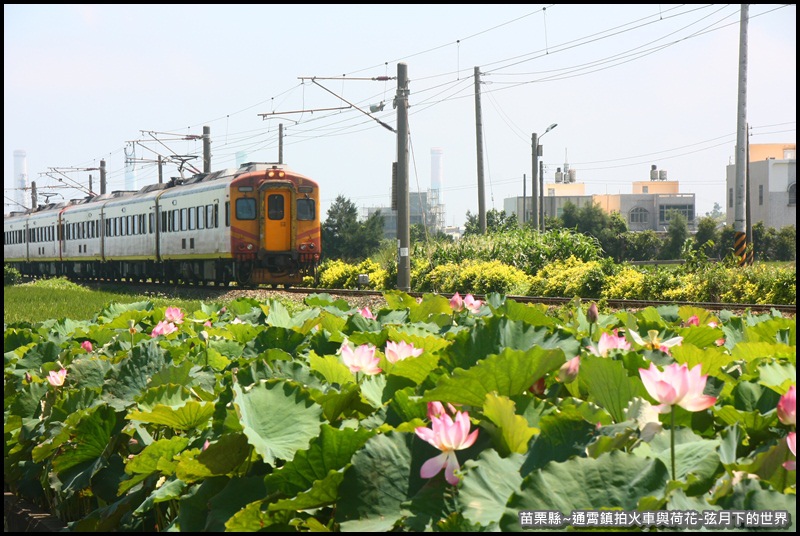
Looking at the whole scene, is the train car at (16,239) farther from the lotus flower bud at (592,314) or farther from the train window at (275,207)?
the lotus flower bud at (592,314)

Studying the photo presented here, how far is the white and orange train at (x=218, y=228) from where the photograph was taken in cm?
2339

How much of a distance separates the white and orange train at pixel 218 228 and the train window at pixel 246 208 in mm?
25

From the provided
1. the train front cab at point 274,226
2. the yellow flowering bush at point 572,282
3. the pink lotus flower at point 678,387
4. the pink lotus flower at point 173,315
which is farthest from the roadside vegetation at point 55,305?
the pink lotus flower at point 678,387

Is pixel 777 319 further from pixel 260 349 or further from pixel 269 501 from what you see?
pixel 269 501

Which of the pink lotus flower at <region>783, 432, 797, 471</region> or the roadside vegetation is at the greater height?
the pink lotus flower at <region>783, 432, 797, 471</region>

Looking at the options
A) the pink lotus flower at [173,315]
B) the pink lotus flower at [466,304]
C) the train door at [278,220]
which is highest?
the train door at [278,220]

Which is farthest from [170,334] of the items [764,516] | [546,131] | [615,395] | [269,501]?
[546,131]

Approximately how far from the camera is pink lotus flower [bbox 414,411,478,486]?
1688 millimetres

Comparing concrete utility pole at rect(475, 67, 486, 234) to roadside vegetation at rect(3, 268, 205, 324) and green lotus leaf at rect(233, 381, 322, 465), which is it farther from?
green lotus leaf at rect(233, 381, 322, 465)

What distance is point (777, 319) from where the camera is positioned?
11.0ft

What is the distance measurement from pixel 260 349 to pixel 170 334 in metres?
0.91

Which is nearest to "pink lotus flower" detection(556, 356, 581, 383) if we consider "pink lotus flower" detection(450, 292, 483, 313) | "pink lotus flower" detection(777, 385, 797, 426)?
"pink lotus flower" detection(777, 385, 797, 426)

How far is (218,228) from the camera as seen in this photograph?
23688 millimetres

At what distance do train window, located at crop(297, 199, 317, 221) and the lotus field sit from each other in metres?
21.0
